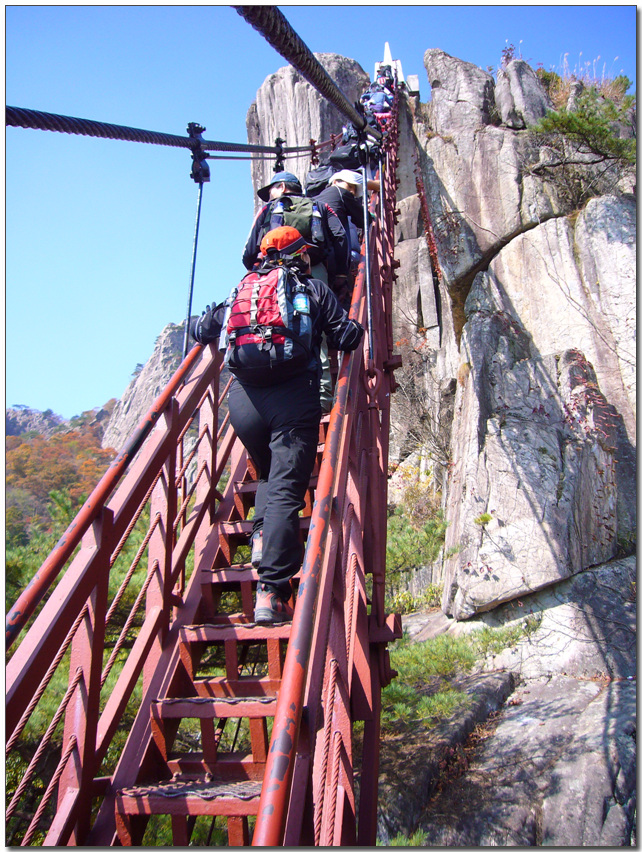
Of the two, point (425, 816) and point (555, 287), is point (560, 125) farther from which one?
point (425, 816)

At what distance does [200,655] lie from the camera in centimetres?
294

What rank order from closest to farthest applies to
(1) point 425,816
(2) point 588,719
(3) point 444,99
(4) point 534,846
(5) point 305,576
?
(5) point 305,576 → (4) point 534,846 → (1) point 425,816 → (2) point 588,719 → (3) point 444,99

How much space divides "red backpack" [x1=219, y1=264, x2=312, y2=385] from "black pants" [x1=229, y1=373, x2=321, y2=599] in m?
0.10

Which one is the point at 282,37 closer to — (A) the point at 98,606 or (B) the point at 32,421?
(A) the point at 98,606

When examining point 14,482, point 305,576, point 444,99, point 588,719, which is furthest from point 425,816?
point 14,482

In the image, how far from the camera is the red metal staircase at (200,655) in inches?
70.1

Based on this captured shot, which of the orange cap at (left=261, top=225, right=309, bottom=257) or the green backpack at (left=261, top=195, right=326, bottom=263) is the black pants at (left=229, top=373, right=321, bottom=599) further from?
the green backpack at (left=261, top=195, right=326, bottom=263)

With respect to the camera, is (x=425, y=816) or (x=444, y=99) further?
(x=444, y=99)

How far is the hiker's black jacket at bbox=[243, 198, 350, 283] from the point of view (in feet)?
13.0

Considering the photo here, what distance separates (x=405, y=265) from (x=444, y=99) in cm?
357

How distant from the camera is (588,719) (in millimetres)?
5738

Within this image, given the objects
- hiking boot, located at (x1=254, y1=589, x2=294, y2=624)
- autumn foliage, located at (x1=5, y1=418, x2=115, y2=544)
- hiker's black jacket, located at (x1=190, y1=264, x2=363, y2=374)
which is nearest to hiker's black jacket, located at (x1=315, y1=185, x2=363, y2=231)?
hiker's black jacket, located at (x1=190, y1=264, x2=363, y2=374)

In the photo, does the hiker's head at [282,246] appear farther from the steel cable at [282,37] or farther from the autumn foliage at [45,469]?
the autumn foliage at [45,469]

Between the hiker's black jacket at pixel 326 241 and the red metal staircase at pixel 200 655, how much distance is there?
0.34 meters
